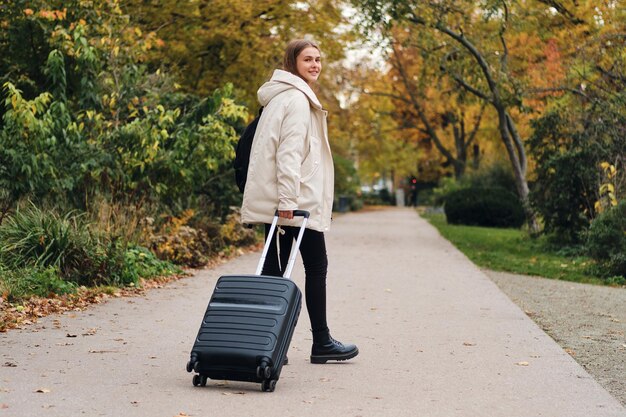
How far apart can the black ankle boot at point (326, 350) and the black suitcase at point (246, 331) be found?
95 cm

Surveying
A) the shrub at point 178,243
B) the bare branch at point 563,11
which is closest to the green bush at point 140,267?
the shrub at point 178,243

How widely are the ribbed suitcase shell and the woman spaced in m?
0.58

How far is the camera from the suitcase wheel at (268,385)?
226 inches

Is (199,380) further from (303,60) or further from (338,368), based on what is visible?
(303,60)

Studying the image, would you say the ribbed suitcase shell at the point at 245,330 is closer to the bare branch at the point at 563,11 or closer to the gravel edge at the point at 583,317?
the gravel edge at the point at 583,317

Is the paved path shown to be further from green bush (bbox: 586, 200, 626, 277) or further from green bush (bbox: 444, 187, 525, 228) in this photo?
green bush (bbox: 444, 187, 525, 228)

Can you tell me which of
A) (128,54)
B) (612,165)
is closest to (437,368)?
(128,54)

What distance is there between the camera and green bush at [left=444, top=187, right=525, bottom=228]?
33156 mm

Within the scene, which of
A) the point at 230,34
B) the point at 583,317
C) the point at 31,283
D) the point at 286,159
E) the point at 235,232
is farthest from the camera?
the point at 230,34

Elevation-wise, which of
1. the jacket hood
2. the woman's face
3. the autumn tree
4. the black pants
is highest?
the autumn tree

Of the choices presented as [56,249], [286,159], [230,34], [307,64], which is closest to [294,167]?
[286,159]

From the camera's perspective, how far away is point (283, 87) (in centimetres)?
639

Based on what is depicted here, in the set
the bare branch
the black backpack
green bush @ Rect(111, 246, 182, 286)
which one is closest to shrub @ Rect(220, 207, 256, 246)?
green bush @ Rect(111, 246, 182, 286)

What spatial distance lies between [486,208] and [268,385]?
28.1 m
